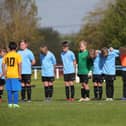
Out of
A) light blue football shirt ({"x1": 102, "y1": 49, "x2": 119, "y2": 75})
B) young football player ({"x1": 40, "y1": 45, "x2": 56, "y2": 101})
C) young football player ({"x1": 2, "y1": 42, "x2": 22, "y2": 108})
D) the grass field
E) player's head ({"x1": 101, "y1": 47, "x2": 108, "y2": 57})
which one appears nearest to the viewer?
the grass field

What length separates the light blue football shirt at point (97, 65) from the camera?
880 inches

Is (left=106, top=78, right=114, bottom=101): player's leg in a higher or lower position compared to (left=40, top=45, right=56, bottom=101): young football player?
lower

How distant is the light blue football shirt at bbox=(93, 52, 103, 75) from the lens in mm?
22344

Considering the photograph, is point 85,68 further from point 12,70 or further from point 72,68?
point 12,70

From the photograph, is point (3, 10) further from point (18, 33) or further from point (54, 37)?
point (54, 37)

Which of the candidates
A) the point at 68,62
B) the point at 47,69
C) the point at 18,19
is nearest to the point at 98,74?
the point at 68,62

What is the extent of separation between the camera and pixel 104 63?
2198cm

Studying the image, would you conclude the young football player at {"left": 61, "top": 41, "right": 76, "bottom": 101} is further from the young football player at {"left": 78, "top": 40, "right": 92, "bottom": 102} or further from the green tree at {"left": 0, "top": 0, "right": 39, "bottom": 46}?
the green tree at {"left": 0, "top": 0, "right": 39, "bottom": 46}

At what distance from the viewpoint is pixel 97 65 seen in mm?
22531

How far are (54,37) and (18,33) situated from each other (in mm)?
17903

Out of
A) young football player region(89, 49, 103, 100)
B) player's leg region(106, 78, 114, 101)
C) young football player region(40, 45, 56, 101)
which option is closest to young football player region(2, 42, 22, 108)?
young football player region(40, 45, 56, 101)

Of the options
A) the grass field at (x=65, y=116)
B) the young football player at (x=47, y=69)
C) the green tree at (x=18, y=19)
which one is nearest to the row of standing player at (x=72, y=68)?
the young football player at (x=47, y=69)

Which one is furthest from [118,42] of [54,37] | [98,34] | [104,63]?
[104,63]

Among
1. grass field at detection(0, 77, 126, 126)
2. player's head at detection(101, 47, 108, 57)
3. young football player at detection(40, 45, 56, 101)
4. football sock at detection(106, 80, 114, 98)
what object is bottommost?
grass field at detection(0, 77, 126, 126)
